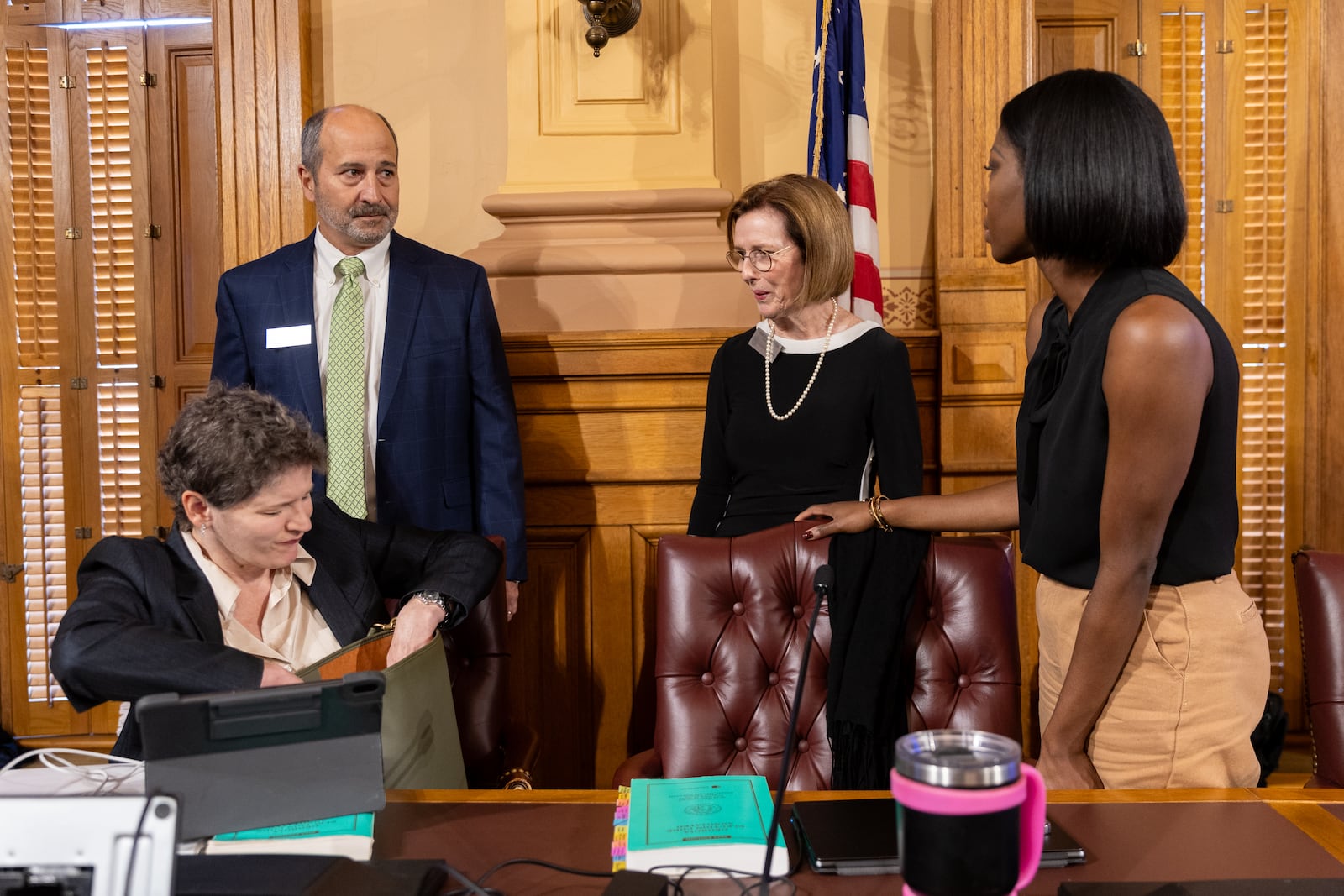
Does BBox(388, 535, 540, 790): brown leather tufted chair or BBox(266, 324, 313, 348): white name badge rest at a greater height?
BBox(266, 324, 313, 348): white name badge

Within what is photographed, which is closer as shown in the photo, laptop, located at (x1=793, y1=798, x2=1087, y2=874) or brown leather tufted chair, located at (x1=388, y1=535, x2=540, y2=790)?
laptop, located at (x1=793, y1=798, x2=1087, y2=874)

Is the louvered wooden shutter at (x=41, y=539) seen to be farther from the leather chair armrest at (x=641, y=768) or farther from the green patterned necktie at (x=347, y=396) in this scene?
the leather chair armrest at (x=641, y=768)

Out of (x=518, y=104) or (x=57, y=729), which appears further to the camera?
(x=57, y=729)

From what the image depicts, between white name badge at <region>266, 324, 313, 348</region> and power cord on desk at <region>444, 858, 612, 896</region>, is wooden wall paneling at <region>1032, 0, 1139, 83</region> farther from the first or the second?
power cord on desk at <region>444, 858, 612, 896</region>

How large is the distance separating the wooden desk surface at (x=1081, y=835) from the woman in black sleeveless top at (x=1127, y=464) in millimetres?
104

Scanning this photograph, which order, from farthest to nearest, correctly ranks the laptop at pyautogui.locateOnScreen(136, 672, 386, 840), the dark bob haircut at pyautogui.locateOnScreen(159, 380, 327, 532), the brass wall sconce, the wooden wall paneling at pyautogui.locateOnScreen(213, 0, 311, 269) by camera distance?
1. the wooden wall paneling at pyautogui.locateOnScreen(213, 0, 311, 269)
2. the brass wall sconce
3. the dark bob haircut at pyautogui.locateOnScreen(159, 380, 327, 532)
4. the laptop at pyautogui.locateOnScreen(136, 672, 386, 840)

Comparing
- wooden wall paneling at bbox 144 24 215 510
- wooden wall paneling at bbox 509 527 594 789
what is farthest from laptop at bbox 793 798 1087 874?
wooden wall paneling at bbox 144 24 215 510

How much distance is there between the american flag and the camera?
3.38 metres

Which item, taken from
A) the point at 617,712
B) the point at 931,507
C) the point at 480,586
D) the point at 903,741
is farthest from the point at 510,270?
the point at 903,741

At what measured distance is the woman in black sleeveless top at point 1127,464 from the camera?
1.35 meters

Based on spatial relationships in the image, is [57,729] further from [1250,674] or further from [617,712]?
[1250,674]

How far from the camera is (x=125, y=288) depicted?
164 inches

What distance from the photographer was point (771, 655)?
1957 mm

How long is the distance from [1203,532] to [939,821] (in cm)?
78
